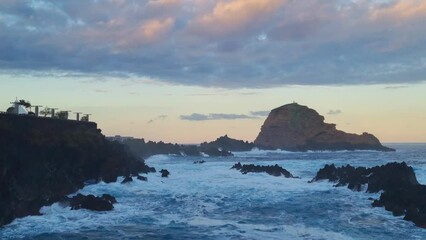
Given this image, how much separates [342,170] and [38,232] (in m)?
28.6

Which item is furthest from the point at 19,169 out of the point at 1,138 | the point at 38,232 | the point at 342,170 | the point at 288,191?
the point at 342,170

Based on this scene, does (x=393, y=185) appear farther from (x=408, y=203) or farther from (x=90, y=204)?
(x=90, y=204)

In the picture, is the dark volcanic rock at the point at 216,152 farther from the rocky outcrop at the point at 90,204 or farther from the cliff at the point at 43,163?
the rocky outcrop at the point at 90,204

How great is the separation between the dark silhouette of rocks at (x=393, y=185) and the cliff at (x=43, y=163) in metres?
17.3

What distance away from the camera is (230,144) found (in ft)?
406

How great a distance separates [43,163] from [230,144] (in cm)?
9881

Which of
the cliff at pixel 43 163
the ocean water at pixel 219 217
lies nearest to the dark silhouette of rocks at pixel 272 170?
the ocean water at pixel 219 217

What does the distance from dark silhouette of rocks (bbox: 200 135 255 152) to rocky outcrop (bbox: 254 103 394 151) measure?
6566mm

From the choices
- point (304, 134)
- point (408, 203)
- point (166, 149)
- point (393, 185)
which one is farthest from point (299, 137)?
point (408, 203)

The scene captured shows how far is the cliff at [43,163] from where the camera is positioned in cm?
2152

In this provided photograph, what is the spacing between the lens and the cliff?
2152 centimetres

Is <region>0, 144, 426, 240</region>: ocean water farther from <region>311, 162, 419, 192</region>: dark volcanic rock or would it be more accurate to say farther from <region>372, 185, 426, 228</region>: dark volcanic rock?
<region>311, 162, 419, 192</region>: dark volcanic rock

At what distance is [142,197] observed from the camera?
2820cm

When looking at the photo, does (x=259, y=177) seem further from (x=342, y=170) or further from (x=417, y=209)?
(x=417, y=209)
